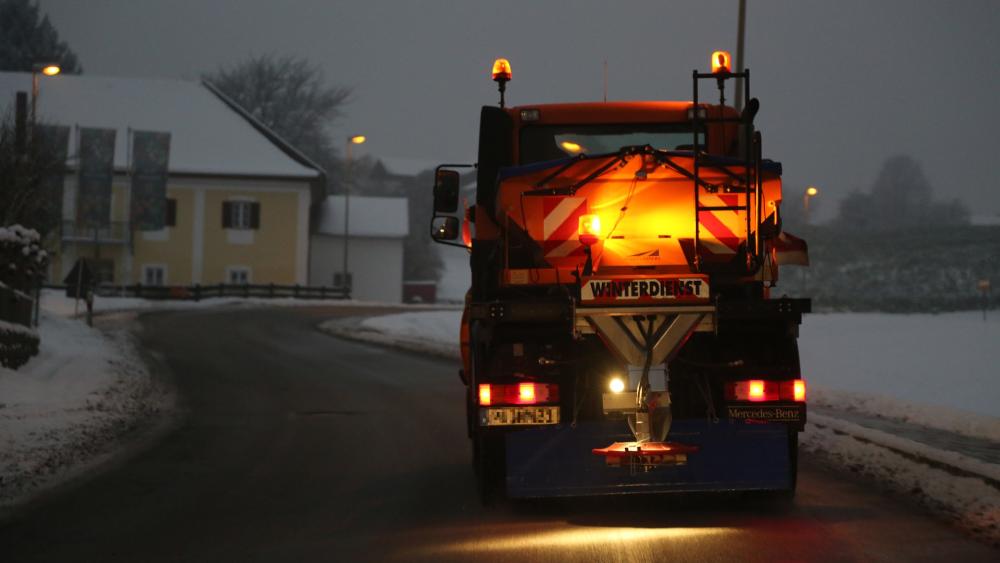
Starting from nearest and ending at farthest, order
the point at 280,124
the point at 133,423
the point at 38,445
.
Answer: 1. the point at 38,445
2. the point at 133,423
3. the point at 280,124

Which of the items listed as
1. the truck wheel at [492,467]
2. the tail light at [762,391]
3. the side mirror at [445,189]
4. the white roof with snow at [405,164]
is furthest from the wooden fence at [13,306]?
the white roof with snow at [405,164]

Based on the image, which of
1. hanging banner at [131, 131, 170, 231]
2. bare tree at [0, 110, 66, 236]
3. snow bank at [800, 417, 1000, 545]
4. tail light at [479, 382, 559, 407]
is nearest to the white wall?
hanging banner at [131, 131, 170, 231]

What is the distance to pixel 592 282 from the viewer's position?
7547 millimetres

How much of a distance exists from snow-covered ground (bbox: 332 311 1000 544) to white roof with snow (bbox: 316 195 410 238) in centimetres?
2482

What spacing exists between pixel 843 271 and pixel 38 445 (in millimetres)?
31179

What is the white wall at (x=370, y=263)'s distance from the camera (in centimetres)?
6862

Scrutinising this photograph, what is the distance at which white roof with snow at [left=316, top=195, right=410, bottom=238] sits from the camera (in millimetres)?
68750

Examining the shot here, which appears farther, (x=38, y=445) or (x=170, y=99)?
(x=170, y=99)

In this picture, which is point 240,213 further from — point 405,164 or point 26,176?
point 405,164

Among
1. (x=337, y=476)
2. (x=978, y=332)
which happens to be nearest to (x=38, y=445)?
(x=337, y=476)

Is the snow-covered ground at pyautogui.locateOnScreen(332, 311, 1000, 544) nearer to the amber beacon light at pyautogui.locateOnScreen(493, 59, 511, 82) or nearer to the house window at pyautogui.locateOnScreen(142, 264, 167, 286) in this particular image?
the amber beacon light at pyautogui.locateOnScreen(493, 59, 511, 82)

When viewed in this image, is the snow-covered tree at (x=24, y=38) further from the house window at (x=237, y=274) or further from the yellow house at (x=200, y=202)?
the house window at (x=237, y=274)

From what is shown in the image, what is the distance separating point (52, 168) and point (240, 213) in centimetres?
3544

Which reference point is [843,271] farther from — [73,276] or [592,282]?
[592,282]
